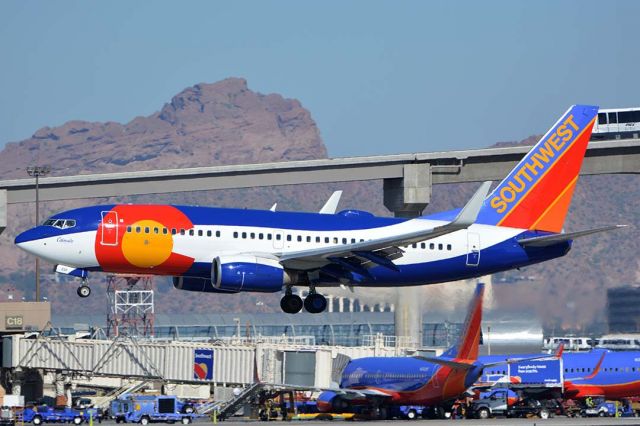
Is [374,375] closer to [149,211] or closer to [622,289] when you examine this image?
[622,289]

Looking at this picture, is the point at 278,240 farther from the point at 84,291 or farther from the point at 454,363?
the point at 454,363

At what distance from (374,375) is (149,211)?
Answer: 2700 centimetres

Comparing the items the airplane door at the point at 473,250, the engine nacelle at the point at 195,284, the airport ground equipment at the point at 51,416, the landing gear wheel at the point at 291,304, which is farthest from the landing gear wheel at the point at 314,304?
the airport ground equipment at the point at 51,416

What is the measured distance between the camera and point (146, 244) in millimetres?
61500

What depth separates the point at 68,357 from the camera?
346 ft

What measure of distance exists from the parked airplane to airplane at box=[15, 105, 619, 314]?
2234 cm

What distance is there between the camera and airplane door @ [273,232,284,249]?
6353 cm

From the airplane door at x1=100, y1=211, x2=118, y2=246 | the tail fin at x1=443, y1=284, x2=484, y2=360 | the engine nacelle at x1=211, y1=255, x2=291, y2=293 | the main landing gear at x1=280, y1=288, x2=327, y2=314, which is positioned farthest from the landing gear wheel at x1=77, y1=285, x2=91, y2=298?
the tail fin at x1=443, y1=284, x2=484, y2=360

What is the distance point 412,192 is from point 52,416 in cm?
3620

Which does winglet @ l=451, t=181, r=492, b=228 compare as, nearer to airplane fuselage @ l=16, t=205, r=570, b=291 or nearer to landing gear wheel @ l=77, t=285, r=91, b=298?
airplane fuselage @ l=16, t=205, r=570, b=291

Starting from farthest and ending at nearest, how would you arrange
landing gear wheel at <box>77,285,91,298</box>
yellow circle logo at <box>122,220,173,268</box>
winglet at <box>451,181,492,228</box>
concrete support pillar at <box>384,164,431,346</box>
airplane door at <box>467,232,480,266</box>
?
→ concrete support pillar at <box>384,164,431,346</box>
airplane door at <box>467,232,480,266</box>
landing gear wheel at <box>77,285,91,298</box>
yellow circle logo at <box>122,220,173,268</box>
winglet at <box>451,181,492,228</box>

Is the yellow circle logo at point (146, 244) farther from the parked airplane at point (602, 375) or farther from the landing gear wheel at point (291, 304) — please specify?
the parked airplane at point (602, 375)

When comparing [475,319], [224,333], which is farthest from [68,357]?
[224,333]

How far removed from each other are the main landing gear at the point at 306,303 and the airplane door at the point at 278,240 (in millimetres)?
2797
